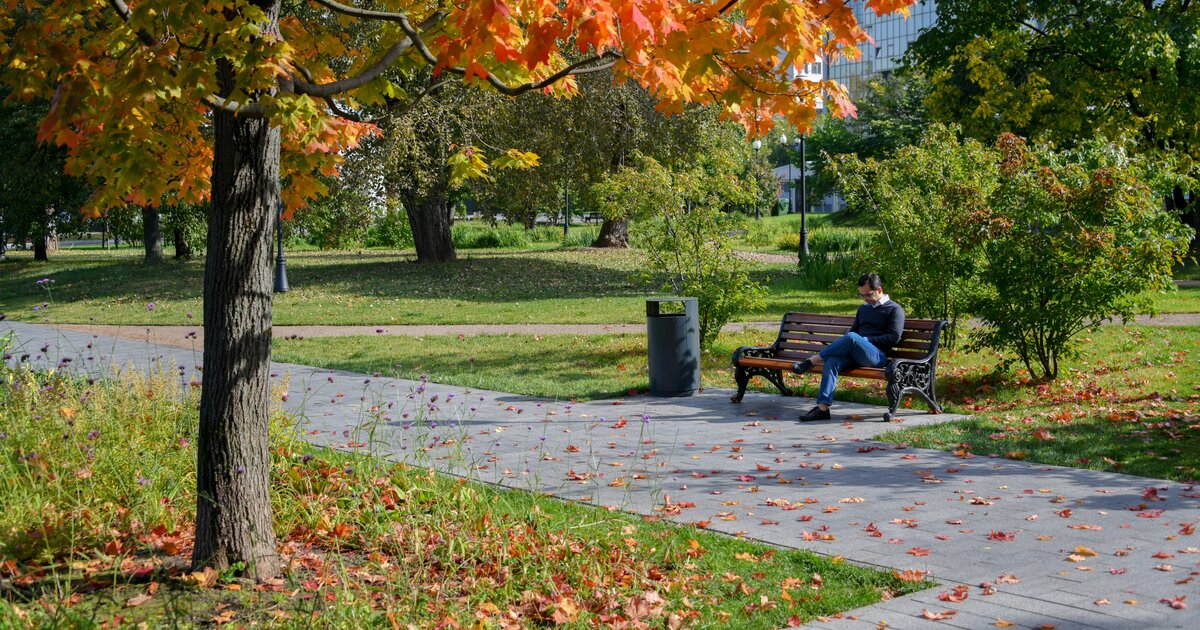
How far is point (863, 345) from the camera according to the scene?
961 cm

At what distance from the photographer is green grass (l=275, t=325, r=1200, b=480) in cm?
812

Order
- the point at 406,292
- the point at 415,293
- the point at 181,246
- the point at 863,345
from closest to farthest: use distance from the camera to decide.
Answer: the point at 863,345 → the point at 415,293 → the point at 406,292 → the point at 181,246

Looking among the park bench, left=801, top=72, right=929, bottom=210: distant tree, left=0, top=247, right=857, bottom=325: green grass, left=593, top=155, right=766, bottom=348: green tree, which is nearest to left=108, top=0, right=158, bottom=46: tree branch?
the park bench

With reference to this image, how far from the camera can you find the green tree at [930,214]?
11.2 meters

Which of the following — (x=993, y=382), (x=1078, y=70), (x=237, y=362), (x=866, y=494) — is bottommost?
(x=866, y=494)

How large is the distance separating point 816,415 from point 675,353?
6.24 ft

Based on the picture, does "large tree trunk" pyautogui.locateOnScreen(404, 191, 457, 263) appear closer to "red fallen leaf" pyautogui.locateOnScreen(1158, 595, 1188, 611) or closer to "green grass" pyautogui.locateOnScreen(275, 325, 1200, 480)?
"green grass" pyautogui.locateOnScreen(275, 325, 1200, 480)

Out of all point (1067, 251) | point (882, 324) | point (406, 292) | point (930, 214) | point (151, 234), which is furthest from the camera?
point (151, 234)

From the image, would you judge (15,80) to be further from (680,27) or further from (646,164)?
(646,164)

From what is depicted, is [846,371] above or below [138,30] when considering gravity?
below

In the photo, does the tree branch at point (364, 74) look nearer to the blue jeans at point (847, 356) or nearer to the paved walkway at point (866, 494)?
the paved walkway at point (866, 494)

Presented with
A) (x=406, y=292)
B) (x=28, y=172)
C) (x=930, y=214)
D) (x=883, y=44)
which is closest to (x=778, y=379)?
(x=930, y=214)

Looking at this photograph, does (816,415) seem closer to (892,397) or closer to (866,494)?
(892,397)

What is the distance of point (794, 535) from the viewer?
5.85 meters
